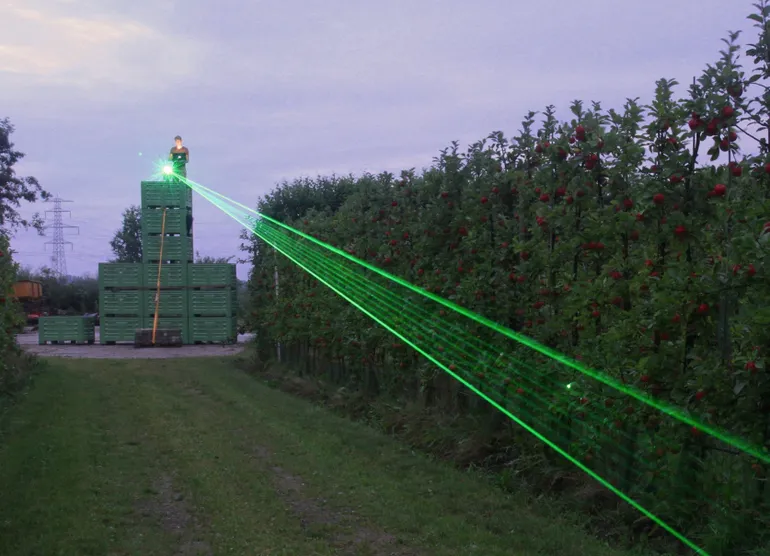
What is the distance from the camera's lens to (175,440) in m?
9.29

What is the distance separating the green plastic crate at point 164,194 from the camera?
25.5 metres

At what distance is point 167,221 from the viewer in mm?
25625

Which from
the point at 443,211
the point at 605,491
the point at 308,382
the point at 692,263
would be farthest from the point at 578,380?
the point at 308,382

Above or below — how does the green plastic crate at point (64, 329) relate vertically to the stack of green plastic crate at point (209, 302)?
below

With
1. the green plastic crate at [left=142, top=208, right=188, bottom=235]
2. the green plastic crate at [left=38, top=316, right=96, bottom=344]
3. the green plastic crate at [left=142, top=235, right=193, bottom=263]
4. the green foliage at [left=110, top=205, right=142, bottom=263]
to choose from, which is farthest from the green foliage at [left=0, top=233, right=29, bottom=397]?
the green foliage at [left=110, top=205, right=142, bottom=263]

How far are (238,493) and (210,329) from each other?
1908 cm

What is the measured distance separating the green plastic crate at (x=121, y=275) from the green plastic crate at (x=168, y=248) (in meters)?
0.52

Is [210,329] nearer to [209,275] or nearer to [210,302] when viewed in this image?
[210,302]

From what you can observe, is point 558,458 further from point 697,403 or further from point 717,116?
point 717,116

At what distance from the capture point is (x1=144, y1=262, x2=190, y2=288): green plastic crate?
82.6ft

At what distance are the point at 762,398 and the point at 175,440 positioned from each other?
695 cm

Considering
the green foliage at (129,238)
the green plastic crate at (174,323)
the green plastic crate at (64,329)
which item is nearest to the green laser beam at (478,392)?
the green plastic crate at (174,323)

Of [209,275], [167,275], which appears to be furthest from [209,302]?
[167,275]

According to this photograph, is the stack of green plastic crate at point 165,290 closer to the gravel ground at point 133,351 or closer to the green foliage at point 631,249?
the gravel ground at point 133,351
